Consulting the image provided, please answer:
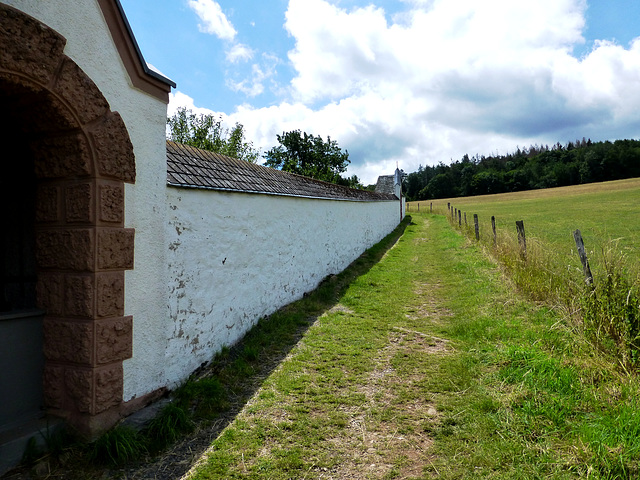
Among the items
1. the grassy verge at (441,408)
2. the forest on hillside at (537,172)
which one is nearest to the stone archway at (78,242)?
the grassy verge at (441,408)

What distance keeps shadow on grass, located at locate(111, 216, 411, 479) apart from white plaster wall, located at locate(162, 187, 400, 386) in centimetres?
19

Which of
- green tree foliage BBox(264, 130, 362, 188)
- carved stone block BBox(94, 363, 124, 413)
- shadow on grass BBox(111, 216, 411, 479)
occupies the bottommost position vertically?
shadow on grass BBox(111, 216, 411, 479)

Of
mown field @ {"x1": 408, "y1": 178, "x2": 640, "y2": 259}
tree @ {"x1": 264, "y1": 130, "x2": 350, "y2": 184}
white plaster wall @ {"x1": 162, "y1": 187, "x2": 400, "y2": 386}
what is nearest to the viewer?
white plaster wall @ {"x1": 162, "y1": 187, "x2": 400, "y2": 386}

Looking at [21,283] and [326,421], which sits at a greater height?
[21,283]

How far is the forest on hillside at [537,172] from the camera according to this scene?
214 ft

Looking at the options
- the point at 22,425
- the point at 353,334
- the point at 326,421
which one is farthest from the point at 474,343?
the point at 22,425

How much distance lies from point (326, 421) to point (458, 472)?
1.20 meters

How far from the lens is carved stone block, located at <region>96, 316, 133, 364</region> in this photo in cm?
295

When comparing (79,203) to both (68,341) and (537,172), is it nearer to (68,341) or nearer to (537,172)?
(68,341)

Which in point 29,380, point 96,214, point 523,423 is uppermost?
point 96,214

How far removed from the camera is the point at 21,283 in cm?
347

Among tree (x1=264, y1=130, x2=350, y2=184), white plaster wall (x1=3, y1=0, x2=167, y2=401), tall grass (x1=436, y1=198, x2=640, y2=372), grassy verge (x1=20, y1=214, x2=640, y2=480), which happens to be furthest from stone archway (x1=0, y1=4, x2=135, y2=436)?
tree (x1=264, y1=130, x2=350, y2=184)

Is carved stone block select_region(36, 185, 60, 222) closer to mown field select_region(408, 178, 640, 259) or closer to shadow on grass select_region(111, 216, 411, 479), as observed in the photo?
shadow on grass select_region(111, 216, 411, 479)

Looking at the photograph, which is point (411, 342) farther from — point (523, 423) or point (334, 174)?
point (334, 174)
